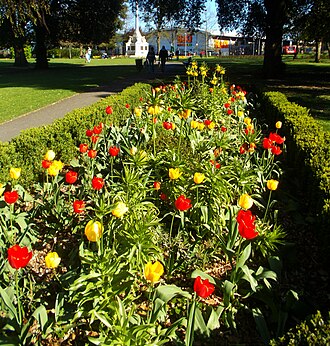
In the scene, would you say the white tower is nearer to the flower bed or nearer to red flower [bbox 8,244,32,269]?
the flower bed

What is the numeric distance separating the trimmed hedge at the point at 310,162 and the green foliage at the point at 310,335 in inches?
48.8

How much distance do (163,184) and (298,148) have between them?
217cm

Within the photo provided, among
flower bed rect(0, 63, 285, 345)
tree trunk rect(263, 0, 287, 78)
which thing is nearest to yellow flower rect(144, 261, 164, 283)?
flower bed rect(0, 63, 285, 345)

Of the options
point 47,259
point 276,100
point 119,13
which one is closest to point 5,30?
point 119,13

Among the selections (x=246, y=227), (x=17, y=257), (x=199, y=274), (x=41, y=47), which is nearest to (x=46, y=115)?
(x=199, y=274)

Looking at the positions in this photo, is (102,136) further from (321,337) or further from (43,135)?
(321,337)

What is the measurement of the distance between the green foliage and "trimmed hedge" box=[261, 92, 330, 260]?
1239 millimetres

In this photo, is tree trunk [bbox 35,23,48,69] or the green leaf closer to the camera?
the green leaf

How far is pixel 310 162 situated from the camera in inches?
170

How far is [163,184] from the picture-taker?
420 centimetres

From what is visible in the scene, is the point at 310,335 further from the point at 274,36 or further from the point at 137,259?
the point at 274,36

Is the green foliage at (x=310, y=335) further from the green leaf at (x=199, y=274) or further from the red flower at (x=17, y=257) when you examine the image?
the red flower at (x=17, y=257)

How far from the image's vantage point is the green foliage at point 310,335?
5.94ft

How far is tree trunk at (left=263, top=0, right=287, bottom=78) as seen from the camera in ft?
64.3
